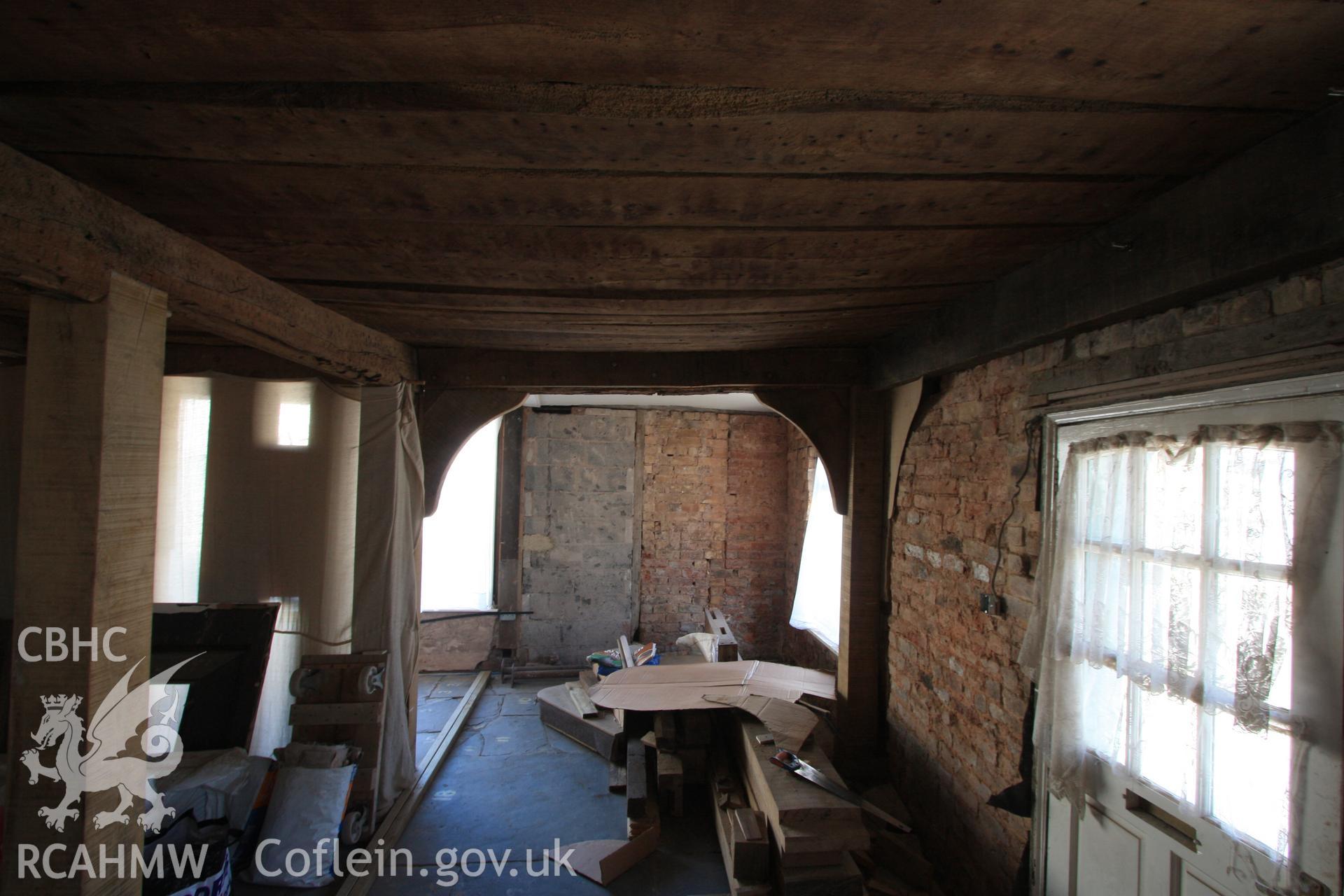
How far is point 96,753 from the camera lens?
1.61 m

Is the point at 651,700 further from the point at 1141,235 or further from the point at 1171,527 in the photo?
the point at 1141,235

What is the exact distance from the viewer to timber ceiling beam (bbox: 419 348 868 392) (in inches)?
148

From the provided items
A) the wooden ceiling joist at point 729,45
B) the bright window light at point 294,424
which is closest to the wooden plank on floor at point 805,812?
the wooden ceiling joist at point 729,45

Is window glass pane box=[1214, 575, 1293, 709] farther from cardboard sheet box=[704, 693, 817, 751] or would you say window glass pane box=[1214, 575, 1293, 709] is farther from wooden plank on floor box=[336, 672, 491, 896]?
wooden plank on floor box=[336, 672, 491, 896]

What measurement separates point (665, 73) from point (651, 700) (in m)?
3.53

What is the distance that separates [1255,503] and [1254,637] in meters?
0.34

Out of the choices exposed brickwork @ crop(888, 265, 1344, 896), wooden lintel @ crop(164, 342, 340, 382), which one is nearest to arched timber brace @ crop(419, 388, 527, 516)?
wooden lintel @ crop(164, 342, 340, 382)

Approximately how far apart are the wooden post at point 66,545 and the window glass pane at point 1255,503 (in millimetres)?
3083

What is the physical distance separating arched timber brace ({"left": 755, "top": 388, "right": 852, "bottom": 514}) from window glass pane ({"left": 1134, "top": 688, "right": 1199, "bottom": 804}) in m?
2.04

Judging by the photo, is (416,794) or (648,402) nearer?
(416,794)

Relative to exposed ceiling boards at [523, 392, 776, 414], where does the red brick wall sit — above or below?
below

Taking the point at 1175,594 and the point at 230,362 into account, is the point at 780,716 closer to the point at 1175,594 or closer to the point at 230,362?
the point at 1175,594

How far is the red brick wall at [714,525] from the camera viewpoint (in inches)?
268
